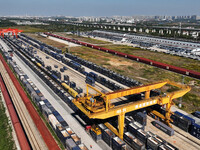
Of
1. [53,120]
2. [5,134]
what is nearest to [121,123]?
[53,120]

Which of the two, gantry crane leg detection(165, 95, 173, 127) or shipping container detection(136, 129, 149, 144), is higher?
gantry crane leg detection(165, 95, 173, 127)

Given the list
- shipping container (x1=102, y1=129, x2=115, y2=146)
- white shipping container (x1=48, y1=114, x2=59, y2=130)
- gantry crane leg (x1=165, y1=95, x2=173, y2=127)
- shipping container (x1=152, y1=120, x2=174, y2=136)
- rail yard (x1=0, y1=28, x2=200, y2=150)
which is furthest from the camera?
gantry crane leg (x1=165, y1=95, x2=173, y2=127)

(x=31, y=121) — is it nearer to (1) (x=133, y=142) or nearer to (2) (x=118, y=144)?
(2) (x=118, y=144)

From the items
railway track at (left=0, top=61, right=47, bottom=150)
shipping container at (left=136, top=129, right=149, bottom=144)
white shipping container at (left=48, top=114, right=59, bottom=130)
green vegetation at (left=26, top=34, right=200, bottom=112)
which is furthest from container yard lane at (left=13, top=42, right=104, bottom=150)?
green vegetation at (left=26, top=34, right=200, bottom=112)

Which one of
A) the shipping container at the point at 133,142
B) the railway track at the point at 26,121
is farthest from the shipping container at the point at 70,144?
the shipping container at the point at 133,142

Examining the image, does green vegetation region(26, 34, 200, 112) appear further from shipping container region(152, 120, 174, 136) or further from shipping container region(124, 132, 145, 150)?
shipping container region(124, 132, 145, 150)

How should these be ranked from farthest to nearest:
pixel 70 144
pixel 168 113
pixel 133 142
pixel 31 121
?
1. pixel 31 121
2. pixel 168 113
3. pixel 133 142
4. pixel 70 144

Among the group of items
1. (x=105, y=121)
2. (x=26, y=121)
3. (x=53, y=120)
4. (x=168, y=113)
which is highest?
(x=168, y=113)

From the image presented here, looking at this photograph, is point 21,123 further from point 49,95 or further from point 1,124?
point 49,95

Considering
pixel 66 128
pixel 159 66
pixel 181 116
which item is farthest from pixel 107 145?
pixel 159 66

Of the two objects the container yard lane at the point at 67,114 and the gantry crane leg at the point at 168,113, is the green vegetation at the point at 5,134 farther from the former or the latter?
the gantry crane leg at the point at 168,113
